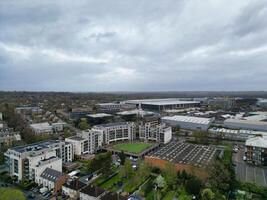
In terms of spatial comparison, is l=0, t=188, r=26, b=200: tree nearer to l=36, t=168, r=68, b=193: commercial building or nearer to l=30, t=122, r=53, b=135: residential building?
l=36, t=168, r=68, b=193: commercial building

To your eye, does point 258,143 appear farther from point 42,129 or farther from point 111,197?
point 42,129

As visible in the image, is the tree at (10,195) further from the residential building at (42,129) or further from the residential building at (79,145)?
the residential building at (42,129)

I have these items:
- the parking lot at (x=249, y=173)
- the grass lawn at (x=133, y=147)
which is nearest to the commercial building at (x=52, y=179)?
the grass lawn at (x=133, y=147)

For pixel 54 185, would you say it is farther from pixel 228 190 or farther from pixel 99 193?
pixel 228 190

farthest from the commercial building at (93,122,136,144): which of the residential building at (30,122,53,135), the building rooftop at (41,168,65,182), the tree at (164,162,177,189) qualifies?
the tree at (164,162,177,189)

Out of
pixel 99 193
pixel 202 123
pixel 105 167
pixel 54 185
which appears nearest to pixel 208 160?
pixel 105 167

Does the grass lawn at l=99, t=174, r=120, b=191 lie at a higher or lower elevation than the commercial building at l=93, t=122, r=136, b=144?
lower
